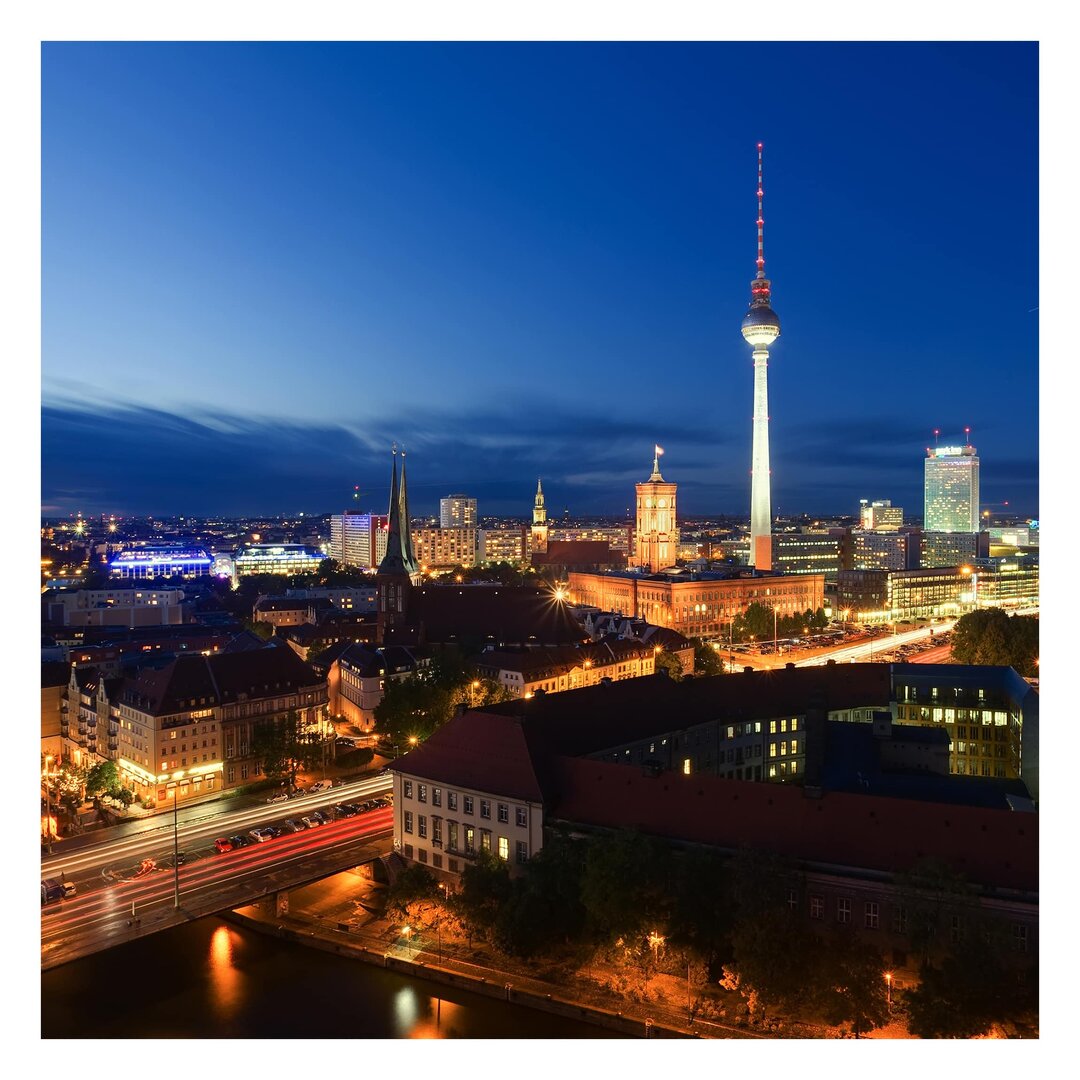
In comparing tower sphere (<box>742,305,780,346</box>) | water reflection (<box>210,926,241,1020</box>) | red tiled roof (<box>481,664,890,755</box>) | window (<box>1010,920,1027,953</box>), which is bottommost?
water reflection (<box>210,926,241,1020</box>)

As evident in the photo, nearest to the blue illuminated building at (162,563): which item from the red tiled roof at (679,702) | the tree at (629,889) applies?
the red tiled roof at (679,702)

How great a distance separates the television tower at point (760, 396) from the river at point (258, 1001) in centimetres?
9534

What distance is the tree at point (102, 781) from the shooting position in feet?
107

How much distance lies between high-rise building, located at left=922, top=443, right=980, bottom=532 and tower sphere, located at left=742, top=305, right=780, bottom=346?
95046 millimetres

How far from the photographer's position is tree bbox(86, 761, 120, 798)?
3262 centimetres

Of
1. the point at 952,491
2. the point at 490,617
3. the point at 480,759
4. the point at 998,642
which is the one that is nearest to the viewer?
the point at 480,759

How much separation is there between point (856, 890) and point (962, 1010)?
326 centimetres

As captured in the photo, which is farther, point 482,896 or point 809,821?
point 482,896

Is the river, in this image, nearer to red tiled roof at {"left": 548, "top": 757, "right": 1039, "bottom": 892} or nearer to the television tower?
red tiled roof at {"left": 548, "top": 757, "right": 1039, "bottom": 892}

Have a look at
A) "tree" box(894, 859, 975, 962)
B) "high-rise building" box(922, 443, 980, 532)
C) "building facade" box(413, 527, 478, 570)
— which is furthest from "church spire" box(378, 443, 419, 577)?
"high-rise building" box(922, 443, 980, 532)

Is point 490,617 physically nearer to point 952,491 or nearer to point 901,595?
point 901,595

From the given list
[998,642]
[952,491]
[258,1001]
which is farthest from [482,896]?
[952,491]

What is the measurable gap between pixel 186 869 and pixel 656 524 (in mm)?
83081

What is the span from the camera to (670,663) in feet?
173
